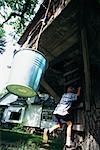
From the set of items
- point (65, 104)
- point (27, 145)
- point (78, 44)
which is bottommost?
point (27, 145)

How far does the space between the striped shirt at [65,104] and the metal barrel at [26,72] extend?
161cm

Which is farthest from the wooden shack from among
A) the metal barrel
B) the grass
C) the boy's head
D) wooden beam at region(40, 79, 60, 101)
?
the grass

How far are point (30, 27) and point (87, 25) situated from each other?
5.19ft

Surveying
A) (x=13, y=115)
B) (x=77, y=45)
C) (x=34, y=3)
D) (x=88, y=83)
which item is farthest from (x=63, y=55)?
(x=13, y=115)

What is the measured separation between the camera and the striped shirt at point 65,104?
5.31 meters

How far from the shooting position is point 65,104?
5.37m

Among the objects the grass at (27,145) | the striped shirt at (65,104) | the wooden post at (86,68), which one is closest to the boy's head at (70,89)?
the striped shirt at (65,104)

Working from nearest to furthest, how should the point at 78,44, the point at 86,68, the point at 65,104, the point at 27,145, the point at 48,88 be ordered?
the point at 86,68 < the point at 78,44 < the point at 65,104 < the point at 27,145 < the point at 48,88

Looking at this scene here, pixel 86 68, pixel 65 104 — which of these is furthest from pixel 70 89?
pixel 86 68

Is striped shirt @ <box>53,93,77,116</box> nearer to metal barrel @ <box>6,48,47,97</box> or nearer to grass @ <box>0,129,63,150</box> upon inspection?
grass @ <box>0,129,63,150</box>

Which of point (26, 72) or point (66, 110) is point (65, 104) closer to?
point (66, 110)

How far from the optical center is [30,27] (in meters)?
5.90

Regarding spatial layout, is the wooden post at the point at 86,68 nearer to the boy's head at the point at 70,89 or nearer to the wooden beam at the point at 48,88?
the boy's head at the point at 70,89

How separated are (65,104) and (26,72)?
6.43ft
